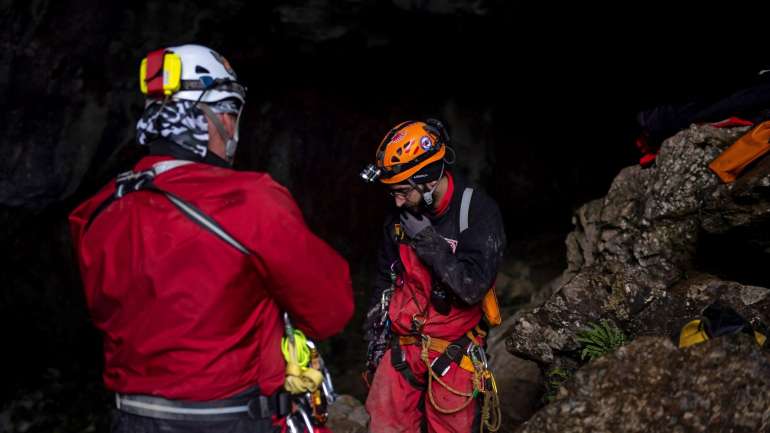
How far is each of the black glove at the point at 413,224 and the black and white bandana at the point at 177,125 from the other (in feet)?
5.73

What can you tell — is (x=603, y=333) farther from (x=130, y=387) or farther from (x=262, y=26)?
(x=262, y=26)

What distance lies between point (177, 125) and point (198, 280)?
2.34 feet

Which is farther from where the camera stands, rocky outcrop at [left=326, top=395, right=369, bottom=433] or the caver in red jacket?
rocky outcrop at [left=326, top=395, right=369, bottom=433]

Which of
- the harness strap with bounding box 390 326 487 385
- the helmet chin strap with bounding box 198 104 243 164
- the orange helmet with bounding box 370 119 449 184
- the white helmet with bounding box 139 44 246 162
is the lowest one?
the harness strap with bounding box 390 326 487 385

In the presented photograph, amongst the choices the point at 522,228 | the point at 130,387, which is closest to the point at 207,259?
the point at 130,387

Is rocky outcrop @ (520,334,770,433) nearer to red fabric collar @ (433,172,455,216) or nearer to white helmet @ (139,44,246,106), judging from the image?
red fabric collar @ (433,172,455,216)

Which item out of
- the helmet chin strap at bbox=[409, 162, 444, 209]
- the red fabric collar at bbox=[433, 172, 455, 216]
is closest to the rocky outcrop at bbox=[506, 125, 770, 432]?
the red fabric collar at bbox=[433, 172, 455, 216]

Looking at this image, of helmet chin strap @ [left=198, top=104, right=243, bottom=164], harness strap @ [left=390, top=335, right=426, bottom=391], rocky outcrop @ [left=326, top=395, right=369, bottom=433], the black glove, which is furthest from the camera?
rocky outcrop @ [left=326, top=395, right=369, bottom=433]

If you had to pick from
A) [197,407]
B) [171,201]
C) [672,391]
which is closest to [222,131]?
[171,201]

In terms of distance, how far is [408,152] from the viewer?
407cm

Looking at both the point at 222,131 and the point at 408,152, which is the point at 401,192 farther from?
the point at 222,131

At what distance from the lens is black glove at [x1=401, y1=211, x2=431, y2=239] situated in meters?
4.02

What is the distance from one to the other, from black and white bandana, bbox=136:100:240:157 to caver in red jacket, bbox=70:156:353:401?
11 centimetres

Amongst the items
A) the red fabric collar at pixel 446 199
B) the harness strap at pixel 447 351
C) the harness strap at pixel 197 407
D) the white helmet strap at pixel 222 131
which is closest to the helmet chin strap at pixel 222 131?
the white helmet strap at pixel 222 131
